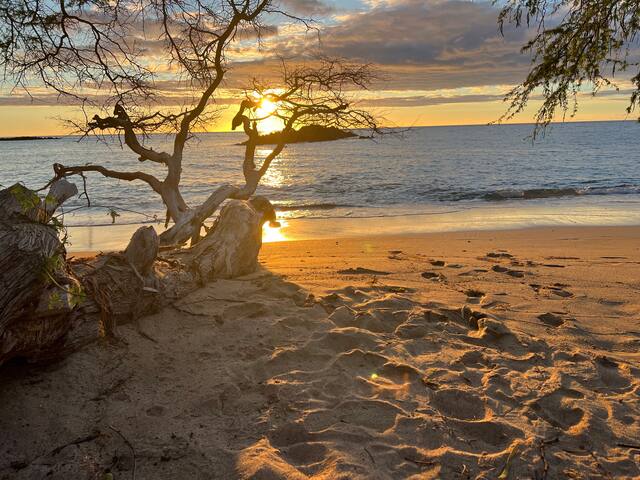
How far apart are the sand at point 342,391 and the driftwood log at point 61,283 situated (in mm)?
188

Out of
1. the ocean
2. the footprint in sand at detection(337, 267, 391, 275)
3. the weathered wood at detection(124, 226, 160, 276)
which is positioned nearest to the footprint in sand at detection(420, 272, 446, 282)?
the footprint in sand at detection(337, 267, 391, 275)

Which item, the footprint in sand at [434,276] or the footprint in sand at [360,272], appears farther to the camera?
the footprint in sand at [360,272]

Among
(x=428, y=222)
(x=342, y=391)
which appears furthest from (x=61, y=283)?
(x=428, y=222)

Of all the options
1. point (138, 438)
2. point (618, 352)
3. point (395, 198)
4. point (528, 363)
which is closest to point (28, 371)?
point (138, 438)

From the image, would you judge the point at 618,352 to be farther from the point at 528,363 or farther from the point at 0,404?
the point at 0,404

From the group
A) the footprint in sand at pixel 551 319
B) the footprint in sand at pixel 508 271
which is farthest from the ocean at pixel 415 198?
the footprint in sand at pixel 551 319

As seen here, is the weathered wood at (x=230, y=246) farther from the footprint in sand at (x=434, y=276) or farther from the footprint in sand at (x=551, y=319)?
the footprint in sand at (x=551, y=319)

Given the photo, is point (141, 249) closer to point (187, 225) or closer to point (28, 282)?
point (28, 282)

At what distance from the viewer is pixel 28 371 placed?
3383 millimetres

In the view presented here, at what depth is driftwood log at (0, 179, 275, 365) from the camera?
9.73 ft

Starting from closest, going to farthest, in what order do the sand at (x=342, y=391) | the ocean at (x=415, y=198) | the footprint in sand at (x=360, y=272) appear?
the sand at (x=342, y=391) < the footprint in sand at (x=360, y=272) < the ocean at (x=415, y=198)

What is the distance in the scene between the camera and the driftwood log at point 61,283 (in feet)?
9.73

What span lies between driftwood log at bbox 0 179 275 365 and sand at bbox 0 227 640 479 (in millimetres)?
188

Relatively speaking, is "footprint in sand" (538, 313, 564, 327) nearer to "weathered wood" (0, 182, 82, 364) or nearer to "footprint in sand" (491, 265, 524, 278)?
"footprint in sand" (491, 265, 524, 278)
